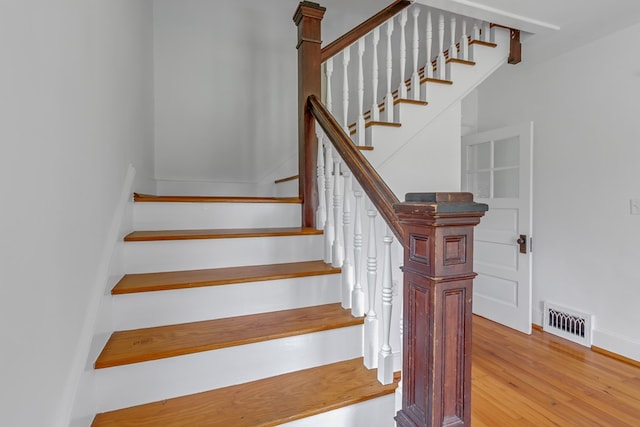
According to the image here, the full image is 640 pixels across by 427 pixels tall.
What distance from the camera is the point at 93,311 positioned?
1.08 meters

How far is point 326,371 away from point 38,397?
0.91m

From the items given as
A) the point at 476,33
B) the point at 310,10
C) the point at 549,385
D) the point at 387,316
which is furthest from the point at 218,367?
the point at 476,33

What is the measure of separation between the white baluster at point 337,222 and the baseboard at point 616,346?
7.75ft

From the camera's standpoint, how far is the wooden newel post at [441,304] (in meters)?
0.90

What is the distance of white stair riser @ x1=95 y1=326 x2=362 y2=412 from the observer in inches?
43.1

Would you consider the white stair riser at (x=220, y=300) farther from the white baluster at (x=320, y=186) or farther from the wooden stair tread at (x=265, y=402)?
the white baluster at (x=320, y=186)

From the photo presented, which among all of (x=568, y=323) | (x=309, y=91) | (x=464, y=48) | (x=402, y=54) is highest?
(x=464, y=48)

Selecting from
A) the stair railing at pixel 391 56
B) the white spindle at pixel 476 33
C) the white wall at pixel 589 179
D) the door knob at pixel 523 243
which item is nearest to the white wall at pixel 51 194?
the stair railing at pixel 391 56

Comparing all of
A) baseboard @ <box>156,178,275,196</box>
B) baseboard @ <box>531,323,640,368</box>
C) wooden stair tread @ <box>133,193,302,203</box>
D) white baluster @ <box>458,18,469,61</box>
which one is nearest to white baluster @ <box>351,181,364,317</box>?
wooden stair tread @ <box>133,193,302,203</box>

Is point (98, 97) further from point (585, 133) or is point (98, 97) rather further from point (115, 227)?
point (585, 133)

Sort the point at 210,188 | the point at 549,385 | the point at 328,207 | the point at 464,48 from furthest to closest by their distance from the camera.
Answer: the point at 210,188 → the point at 464,48 → the point at 549,385 → the point at 328,207

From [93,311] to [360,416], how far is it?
38.5 inches

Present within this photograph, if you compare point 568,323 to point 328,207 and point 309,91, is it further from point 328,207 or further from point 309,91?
point 309,91

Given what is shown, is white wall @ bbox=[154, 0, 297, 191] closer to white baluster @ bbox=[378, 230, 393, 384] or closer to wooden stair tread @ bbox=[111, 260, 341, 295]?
wooden stair tread @ bbox=[111, 260, 341, 295]
